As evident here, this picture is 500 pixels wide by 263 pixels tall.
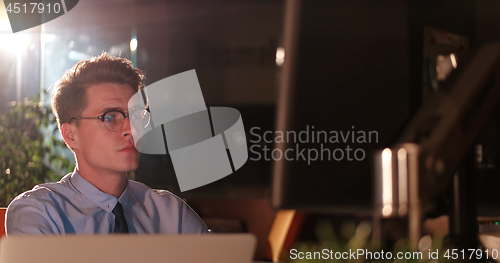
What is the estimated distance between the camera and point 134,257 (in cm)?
86

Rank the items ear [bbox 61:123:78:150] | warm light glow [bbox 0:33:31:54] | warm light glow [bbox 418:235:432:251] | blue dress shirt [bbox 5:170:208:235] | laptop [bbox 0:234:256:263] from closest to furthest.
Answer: warm light glow [bbox 418:235:432:251], laptop [bbox 0:234:256:263], blue dress shirt [bbox 5:170:208:235], ear [bbox 61:123:78:150], warm light glow [bbox 0:33:31:54]

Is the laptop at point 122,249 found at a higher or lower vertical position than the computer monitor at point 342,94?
lower

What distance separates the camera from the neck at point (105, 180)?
2586 millimetres

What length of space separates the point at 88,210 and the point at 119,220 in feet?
0.64

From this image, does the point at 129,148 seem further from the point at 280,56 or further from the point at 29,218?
the point at 280,56

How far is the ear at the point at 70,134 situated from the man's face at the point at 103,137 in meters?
0.01

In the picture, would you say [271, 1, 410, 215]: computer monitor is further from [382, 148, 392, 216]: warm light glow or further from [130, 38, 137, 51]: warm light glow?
[382, 148, 392, 216]: warm light glow

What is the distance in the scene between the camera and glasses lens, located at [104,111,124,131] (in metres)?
2.61

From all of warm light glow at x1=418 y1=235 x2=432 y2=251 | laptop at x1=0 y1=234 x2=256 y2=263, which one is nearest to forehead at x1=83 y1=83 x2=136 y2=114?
laptop at x1=0 y1=234 x2=256 y2=263

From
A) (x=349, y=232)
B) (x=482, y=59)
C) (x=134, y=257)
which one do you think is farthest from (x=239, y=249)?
(x=482, y=59)

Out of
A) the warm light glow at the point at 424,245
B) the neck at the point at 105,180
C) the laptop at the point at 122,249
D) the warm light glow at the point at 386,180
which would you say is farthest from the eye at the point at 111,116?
the warm light glow at the point at 424,245

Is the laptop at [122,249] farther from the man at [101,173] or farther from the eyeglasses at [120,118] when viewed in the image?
the eyeglasses at [120,118]

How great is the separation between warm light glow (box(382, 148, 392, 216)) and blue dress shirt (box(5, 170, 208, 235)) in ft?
6.18

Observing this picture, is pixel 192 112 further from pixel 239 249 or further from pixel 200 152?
pixel 239 249
